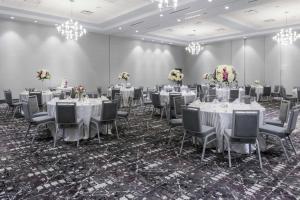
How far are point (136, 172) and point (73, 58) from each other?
11281mm

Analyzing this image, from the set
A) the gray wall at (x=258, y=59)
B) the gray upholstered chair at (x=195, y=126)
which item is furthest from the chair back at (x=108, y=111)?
the gray wall at (x=258, y=59)

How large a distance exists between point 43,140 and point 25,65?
7.88 m

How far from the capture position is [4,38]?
Answer: 1158cm

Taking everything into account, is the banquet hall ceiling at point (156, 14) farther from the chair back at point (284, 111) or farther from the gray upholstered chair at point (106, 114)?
the gray upholstered chair at point (106, 114)

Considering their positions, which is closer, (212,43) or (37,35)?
(37,35)

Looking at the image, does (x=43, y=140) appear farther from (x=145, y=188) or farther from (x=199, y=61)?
(x=199, y=61)

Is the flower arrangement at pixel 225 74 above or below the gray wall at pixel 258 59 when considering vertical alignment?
below

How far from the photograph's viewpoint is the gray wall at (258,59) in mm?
14664

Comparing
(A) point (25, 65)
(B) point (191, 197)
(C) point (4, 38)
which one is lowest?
(B) point (191, 197)

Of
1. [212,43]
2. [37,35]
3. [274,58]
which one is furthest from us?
[212,43]

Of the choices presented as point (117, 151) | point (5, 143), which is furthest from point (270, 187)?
point (5, 143)

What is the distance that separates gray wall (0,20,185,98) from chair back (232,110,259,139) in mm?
11189

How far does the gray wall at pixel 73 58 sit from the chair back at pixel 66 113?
826 cm

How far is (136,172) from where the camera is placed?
12.8 feet
